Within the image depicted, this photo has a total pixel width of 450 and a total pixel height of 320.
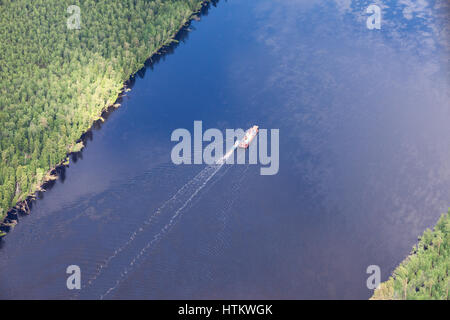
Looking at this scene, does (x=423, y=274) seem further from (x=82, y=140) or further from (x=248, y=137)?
(x=82, y=140)

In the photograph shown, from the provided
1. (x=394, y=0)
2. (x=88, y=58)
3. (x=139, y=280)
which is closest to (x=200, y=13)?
(x=88, y=58)

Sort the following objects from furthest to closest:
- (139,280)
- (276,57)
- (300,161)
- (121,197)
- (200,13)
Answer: (200,13) < (276,57) < (300,161) < (121,197) < (139,280)

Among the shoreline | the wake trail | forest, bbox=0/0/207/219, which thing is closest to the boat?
the wake trail

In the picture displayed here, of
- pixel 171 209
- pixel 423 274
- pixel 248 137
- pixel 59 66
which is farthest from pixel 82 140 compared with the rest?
pixel 423 274

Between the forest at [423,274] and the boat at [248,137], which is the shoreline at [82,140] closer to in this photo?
the boat at [248,137]

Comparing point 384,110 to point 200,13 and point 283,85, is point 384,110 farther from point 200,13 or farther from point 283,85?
point 200,13

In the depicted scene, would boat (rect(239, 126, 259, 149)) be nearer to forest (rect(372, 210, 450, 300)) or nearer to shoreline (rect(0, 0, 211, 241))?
shoreline (rect(0, 0, 211, 241))
